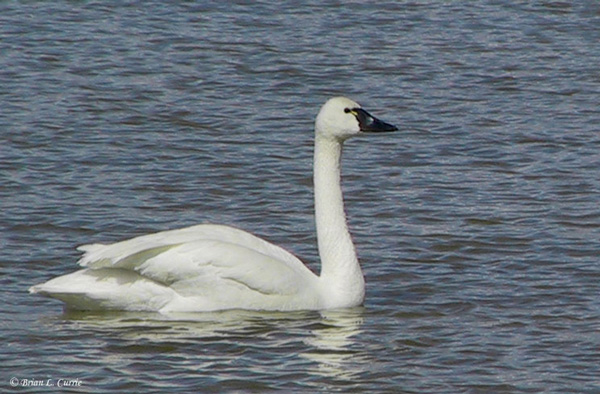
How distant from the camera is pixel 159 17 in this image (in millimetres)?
16469

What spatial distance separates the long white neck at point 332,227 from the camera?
367 inches

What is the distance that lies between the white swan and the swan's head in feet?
2.35

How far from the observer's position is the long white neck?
9.31 metres

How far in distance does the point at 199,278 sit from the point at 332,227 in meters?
0.94

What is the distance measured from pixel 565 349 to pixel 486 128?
4.74m

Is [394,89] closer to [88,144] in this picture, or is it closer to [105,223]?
[88,144]

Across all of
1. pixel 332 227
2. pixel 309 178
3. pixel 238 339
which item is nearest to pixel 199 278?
pixel 238 339

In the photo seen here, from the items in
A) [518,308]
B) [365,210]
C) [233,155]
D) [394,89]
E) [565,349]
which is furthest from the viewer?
[394,89]

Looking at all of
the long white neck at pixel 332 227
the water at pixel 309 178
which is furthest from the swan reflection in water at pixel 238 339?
the long white neck at pixel 332 227

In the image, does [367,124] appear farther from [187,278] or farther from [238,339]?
[238,339]

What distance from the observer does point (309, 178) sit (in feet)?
38.7

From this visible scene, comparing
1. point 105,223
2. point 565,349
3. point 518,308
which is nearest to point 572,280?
point 518,308

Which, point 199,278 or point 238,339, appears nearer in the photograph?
point 238,339

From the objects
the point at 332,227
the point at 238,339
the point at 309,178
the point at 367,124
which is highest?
the point at 367,124
